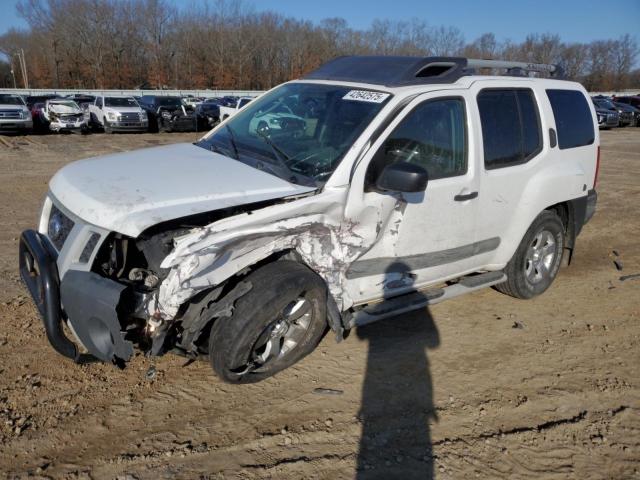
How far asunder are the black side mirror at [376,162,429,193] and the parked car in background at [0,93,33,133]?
20.4m

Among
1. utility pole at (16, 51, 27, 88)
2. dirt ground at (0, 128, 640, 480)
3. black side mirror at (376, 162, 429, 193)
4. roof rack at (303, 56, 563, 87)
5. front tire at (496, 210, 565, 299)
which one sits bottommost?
utility pole at (16, 51, 27, 88)

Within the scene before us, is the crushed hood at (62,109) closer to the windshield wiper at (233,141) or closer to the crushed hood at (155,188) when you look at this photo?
the windshield wiper at (233,141)

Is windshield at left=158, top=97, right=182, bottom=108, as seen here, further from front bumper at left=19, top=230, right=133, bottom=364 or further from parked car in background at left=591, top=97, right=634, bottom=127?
parked car in background at left=591, top=97, right=634, bottom=127

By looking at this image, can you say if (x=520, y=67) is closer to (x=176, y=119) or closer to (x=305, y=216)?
(x=305, y=216)

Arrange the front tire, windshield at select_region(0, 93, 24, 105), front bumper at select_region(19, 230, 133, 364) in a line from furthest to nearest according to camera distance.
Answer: windshield at select_region(0, 93, 24, 105) → the front tire → front bumper at select_region(19, 230, 133, 364)

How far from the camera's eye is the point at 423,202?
3725mm

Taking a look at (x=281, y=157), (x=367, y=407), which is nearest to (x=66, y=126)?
(x=281, y=157)

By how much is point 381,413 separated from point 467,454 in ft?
1.86

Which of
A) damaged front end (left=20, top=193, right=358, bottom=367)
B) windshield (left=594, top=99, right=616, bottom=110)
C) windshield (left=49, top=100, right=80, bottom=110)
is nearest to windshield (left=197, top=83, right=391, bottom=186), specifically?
damaged front end (left=20, top=193, right=358, bottom=367)

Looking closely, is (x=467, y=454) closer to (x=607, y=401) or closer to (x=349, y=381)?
(x=349, y=381)

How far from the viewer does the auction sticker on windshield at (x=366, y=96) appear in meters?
3.72

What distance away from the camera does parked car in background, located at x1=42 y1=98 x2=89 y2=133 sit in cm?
2116

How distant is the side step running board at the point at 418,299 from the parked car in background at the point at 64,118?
20.8 metres

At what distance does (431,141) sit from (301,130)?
37.9 inches
